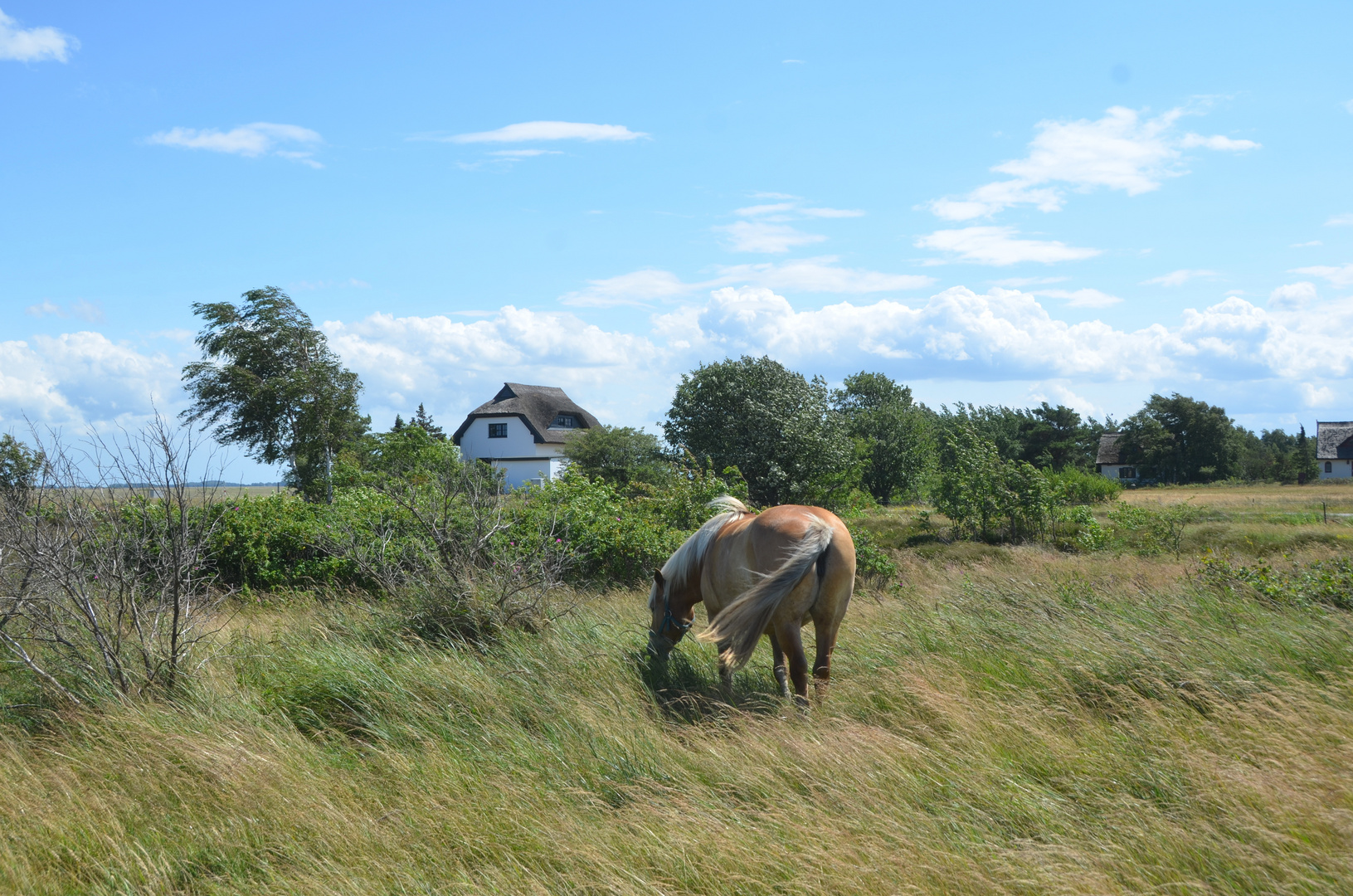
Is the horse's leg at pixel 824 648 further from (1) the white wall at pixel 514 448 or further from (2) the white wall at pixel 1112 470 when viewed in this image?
(2) the white wall at pixel 1112 470

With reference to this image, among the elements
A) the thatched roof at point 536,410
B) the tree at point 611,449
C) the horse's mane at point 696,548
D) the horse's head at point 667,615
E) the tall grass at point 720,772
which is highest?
the thatched roof at point 536,410

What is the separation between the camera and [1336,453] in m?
64.8

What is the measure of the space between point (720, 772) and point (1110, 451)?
3089 inches

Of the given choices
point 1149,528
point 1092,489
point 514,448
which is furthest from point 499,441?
point 1149,528

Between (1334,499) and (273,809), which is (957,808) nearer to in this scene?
(273,809)

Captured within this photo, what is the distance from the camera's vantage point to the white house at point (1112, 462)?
230ft

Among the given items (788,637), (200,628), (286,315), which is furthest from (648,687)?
(286,315)

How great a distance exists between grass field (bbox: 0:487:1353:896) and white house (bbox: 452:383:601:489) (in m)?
50.4

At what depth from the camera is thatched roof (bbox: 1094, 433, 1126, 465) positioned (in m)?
70.5

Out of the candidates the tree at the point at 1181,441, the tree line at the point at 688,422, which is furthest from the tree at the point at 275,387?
the tree at the point at 1181,441

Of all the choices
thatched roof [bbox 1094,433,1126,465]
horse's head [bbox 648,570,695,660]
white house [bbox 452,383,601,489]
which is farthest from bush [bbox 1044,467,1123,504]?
thatched roof [bbox 1094,433,1126,465]

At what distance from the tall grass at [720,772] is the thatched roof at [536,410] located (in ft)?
170

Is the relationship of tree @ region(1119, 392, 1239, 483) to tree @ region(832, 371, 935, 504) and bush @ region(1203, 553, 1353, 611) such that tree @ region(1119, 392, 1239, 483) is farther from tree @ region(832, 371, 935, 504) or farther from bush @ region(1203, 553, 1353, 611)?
bush @ region(1203, 553, 1353, 611)

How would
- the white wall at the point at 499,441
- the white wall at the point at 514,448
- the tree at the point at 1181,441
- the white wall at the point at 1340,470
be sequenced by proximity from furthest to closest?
the white wall at the point at 1340,470
the tree at the point at 1181,441
the white wall at the point at 499,441
the white wall at the point at 514,448
